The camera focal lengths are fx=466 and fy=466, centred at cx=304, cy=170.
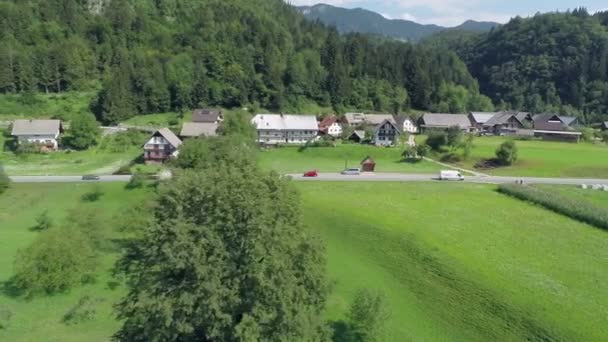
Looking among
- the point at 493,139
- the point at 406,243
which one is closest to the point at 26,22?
the point at 493,139

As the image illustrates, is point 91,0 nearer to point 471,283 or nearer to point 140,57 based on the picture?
point 140,57

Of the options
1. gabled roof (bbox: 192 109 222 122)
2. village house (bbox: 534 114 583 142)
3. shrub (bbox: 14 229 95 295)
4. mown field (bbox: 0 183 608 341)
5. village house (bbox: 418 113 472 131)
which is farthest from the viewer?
village house (bbox: 418 113 472 131)

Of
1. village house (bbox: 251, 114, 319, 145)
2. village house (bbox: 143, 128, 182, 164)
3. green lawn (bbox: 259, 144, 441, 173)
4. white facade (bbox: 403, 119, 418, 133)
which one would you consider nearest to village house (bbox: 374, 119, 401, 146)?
green lawn (bbox: 259, 144, 441, 173)

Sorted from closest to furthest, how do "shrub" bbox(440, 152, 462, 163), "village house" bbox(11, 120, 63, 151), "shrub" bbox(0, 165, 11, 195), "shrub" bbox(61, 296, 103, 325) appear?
"shrub" bbox(61, 296, 103, 325)
"shrub" bbox(0, 165, 11, 195)
"shrub" bbox(440, 152, 462, 163)
"village house" bbox(11, 120, 63, 151)

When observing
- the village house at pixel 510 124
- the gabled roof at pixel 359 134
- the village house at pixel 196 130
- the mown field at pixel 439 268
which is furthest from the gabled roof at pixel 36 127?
the village house at pixel 510 124

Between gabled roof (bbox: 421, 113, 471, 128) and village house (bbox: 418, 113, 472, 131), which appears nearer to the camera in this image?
village house (bbox: 418, 113, 472, 131)

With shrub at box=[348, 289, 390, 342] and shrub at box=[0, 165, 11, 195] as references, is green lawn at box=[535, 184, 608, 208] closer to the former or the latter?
shrub at box=[348, 289, 390, 342]

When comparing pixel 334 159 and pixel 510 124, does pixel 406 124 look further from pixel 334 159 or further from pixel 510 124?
pixel 334 159

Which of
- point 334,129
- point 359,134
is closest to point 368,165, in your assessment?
point 359,134

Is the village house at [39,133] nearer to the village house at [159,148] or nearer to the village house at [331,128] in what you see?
the village house at [159,148]
